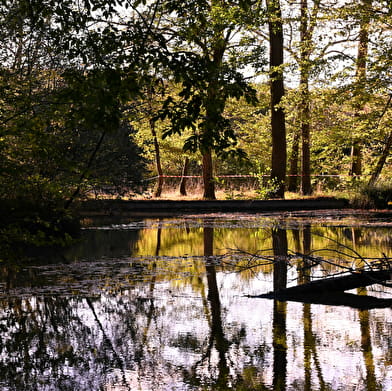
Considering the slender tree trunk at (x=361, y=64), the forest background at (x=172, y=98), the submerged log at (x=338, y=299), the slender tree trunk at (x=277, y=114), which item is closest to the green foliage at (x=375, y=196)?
the forest background at (x=172, y=98)

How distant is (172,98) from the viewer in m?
5.92

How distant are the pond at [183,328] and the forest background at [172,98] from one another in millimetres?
1030

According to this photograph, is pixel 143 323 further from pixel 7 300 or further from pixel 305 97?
pixel 305 97

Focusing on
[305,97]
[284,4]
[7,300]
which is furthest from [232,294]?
[284,4]

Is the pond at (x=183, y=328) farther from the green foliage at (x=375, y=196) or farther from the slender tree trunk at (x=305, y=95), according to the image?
the slender tree trunk at (x=305, y=95)

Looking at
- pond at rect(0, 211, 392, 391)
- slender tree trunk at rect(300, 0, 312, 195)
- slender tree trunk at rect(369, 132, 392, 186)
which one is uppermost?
slender tree trunk at rect(300, 0, 312, 195)

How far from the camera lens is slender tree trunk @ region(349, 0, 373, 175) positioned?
29444 mm

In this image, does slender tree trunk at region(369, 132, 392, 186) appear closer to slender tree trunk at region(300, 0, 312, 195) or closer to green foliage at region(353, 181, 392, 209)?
green foliage at region(353, 181, 392, 209)

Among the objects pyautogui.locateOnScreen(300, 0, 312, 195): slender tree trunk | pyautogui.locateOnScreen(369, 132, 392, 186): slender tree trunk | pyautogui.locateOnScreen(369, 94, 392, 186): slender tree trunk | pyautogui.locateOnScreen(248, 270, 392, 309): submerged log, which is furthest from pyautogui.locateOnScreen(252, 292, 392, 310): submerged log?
pyautogui.locateOnScreen(300, 0, 312, 195): slender tree trunk

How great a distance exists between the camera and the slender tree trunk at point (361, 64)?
29.4 metres

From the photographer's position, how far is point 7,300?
9609 millimetres

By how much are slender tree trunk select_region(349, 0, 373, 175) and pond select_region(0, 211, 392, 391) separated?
1652cm

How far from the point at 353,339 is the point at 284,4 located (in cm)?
2727

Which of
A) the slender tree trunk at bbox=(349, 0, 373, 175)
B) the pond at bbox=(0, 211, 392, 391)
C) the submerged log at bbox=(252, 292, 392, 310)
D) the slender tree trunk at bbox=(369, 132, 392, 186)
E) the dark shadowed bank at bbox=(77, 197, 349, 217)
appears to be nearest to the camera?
the pond at bbox=(0, 211, 392, 391)
